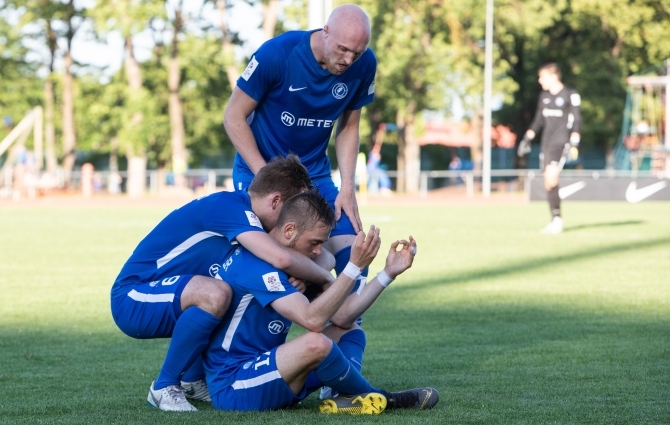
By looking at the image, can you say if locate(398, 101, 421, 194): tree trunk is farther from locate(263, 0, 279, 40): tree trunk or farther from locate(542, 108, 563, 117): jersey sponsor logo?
locate(542, 108, 563, 117): jersey sponsor logo

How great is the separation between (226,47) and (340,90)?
125 ft

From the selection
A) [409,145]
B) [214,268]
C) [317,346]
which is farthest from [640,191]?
[317,346]

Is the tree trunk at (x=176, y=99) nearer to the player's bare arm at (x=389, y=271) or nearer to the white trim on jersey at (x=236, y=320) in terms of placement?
the white trim on jersey at (x=236, y=320)

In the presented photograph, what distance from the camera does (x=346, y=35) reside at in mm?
4965

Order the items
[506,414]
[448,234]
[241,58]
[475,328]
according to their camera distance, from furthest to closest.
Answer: [241,58]
[448,234]
[475,328]
[506,414]

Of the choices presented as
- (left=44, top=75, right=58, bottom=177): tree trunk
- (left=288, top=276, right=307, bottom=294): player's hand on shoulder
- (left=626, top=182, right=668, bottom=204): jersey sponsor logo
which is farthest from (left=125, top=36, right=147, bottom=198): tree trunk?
(left=288, top=276, right=307, bottom=294): player's hand on shoulder

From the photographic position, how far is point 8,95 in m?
59.0

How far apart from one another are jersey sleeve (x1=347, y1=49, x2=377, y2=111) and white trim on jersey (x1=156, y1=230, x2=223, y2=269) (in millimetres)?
1436

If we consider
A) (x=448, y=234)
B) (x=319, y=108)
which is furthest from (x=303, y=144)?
(x=448, y=234)

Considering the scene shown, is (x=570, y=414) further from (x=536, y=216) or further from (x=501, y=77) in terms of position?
(x=501, y=77)

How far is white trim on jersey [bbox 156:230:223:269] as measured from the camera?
187 inches

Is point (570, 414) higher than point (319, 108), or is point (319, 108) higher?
point (319, 108)

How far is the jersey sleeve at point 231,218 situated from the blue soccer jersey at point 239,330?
12 centimetres

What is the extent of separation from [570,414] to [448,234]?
478 inches
